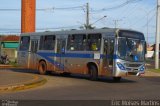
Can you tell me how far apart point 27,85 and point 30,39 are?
12.5 m

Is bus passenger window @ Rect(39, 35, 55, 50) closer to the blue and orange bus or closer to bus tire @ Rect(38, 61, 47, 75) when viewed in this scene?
the blue and orange bus

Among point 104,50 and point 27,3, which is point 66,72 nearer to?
point 104,50

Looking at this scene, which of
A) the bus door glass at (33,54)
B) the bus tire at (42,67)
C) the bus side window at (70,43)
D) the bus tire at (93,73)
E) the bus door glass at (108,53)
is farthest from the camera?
the bus door glass at (33,54)

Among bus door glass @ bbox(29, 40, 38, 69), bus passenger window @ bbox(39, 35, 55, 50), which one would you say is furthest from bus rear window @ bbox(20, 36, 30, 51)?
bus passenger window @ bbox(39, 35, 55, 50)

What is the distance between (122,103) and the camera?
1463 cm

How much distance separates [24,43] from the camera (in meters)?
33.5

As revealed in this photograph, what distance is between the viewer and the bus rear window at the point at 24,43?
33.1 metres

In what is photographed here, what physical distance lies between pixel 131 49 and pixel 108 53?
1272 mm

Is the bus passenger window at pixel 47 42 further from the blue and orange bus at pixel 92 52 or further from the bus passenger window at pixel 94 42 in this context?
the bus passenger window at pixel 94 42

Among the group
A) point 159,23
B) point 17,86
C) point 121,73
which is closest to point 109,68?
point 121,73

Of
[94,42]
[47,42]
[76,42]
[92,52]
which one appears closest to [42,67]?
[47,42]

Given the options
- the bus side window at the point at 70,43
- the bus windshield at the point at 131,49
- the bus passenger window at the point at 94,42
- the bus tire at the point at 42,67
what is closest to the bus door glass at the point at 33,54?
the bus tire at the point at 42,67

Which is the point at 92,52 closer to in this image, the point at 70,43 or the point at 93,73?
the point at 93,73

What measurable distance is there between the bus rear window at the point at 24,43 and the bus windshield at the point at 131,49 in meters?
10.0
